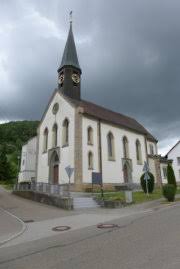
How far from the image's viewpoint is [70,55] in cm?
3619

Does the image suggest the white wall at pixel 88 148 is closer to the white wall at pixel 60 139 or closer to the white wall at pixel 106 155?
the white wall at pixel 106 155

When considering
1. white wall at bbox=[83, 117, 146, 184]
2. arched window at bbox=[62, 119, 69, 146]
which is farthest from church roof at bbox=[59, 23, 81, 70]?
white wall at bbox=[83, 117, 146, 184]

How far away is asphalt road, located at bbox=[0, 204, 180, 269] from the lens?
18.1ft

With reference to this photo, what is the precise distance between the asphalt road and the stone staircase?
412 inches

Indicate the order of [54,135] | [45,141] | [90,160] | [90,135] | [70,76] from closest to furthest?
A: 1. [90,160]
2. [90,135]
3. [54,135]
4. [45,141]
5. [70,76]

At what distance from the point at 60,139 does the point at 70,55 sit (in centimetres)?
1296

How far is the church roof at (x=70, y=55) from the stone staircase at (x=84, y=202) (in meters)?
19.8

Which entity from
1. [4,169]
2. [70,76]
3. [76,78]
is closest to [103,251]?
[70,76]

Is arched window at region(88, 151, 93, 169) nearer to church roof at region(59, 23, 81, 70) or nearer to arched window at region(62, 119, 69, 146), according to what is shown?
arched window at region(62, 119, 69, 146)

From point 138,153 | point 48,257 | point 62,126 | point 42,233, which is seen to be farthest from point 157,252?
point 138,153

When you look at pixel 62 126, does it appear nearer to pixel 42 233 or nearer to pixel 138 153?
pixel 138 153

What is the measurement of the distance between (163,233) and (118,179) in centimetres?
2331

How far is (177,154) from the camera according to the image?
2069 inches

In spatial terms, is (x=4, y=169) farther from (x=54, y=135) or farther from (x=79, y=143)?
(x=79, y=143)
